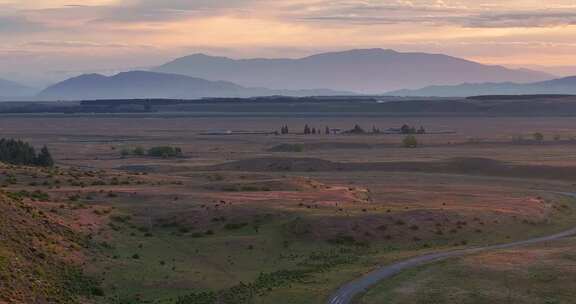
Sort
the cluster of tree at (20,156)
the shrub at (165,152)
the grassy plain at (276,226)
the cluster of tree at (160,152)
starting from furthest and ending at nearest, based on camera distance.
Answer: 1. the cluster of tree at (160,152)
2. the shrub at (165,152)
3. the cluster of tree at (20,156)
4. the grassy plain at (276,226)

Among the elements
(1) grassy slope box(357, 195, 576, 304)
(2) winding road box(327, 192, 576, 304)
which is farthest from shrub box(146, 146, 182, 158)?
(1) grassy slope box(357, 195, 576, 304)

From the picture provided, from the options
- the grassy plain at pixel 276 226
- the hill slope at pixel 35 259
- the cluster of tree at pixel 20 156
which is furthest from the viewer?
the cluster of tree at pixel 20 156

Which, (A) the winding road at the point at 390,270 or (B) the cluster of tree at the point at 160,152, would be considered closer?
(A) the winding road at the point at 390,270

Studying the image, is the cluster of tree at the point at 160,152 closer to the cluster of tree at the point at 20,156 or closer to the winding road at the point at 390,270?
the cluster of tree at the point at 20,156

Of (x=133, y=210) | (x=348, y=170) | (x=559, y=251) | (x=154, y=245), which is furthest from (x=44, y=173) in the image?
(x=348, y=170)

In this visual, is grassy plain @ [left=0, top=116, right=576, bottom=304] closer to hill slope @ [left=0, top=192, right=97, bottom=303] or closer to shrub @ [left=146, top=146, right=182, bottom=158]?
hill slope @ [left=0, top=192, right=97, bottom=303]

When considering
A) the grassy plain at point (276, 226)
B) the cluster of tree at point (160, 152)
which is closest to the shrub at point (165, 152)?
the cluster of tree at point (160, 152)

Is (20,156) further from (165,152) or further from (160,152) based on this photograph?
(160,152)

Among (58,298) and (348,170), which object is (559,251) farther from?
(348,170)

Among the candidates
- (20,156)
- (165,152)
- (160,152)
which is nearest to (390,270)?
(20,156)
